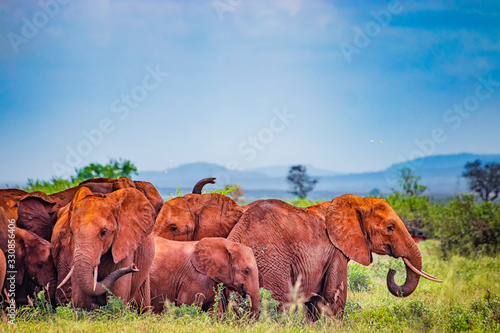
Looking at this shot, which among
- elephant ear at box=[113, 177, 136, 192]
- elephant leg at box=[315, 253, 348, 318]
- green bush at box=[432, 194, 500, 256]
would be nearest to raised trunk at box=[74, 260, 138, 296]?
elephant ear at box=[113, 177, 136, 192]

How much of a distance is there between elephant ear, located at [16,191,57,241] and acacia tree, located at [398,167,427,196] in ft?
87.4

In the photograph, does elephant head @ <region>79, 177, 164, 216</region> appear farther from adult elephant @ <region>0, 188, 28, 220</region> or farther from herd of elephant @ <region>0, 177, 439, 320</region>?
adult elephant @ <region>0, 188, 28, 220</region>

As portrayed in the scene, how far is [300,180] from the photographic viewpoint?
6006 cm

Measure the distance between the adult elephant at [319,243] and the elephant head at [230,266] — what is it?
604mm

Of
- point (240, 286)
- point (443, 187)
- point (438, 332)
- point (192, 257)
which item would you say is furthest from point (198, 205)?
point (443, 187)

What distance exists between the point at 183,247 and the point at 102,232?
2.38 metres

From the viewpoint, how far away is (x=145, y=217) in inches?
319

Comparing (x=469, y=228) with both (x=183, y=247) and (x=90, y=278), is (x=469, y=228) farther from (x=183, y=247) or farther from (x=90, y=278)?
(x=90, y=278)

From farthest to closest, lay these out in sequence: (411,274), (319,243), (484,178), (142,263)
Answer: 1. (484,178)
2. (411,274)
3. (319,243)
4. (142,263)

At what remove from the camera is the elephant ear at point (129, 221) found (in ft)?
25.3

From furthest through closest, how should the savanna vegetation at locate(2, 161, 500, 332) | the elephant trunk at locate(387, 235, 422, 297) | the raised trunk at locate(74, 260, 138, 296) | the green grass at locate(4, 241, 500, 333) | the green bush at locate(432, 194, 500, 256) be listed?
the green bush at locate(432, 194, 500, 256), the elephant trunk at locate(387, 235, 422, 297), the savanna vegetation at locate(2, 161, 500, 332), the green grass at locate(4, 241, 500, 333), the raised trunk at locate(74, 260, 138, 296)

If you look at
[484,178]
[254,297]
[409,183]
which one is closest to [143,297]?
[254,297]

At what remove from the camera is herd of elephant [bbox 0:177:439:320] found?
7613 mm

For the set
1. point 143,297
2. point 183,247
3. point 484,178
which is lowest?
point 143,297
